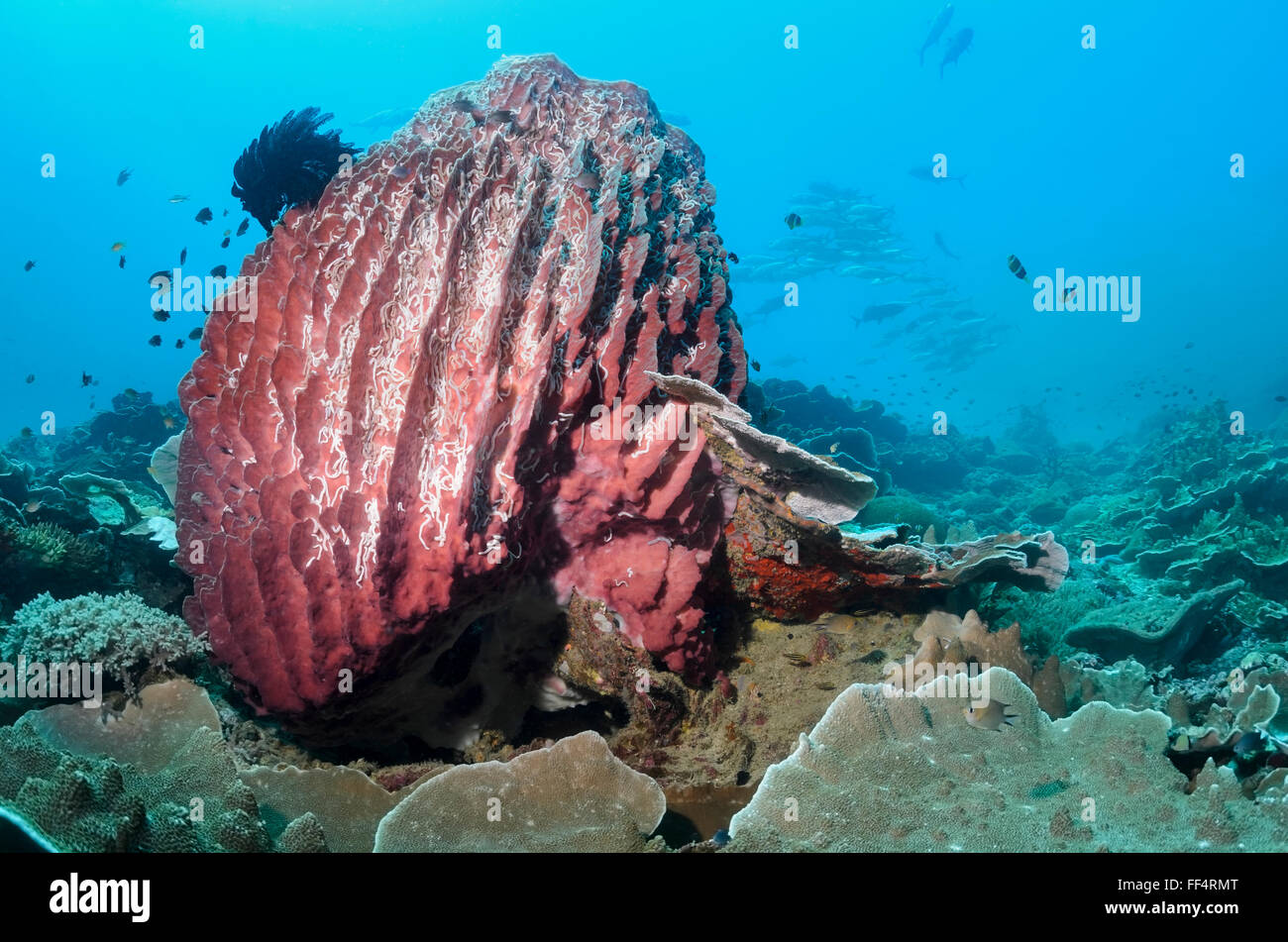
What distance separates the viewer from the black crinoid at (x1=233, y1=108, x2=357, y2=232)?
4.51 m

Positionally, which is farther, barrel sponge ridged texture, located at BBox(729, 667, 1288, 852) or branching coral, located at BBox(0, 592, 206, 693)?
branching coral, located at BBox(0, 592, 206, 693)

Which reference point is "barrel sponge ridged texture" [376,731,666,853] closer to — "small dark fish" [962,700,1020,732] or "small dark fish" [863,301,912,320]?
"small dark fish" [962,700,1020,732]

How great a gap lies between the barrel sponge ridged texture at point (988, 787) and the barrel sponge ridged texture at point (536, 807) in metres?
0.64

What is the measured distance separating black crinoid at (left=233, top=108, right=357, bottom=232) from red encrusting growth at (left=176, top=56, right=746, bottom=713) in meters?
0.59

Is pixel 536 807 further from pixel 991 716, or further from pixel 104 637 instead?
pixel 104 637

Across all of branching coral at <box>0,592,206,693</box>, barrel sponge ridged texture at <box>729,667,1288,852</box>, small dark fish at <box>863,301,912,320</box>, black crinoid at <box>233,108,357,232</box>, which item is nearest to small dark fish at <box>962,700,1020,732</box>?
barrel sponge ridged texture at <box>729,667,1288,852</box>

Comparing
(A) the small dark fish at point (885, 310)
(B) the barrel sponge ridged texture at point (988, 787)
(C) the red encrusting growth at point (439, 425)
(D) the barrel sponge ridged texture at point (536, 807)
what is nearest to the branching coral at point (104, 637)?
A: (C) the red encrusting growth at point (439, 425)

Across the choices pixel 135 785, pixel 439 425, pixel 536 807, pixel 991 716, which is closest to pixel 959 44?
pixel 991 716

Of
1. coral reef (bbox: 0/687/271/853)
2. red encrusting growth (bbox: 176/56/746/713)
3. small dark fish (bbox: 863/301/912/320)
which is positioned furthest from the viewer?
small dark fish (bbox: 863/301/912/320)

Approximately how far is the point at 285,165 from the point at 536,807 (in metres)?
4.94

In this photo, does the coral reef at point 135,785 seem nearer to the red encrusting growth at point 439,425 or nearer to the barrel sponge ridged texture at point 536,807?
the red encrusting growth at point 439,425

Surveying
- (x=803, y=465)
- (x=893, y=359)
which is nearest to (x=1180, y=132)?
(x=893, y=359)

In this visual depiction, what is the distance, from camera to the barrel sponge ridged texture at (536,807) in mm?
2668

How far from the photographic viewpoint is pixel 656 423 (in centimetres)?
354
